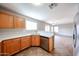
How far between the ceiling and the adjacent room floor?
28 centimetres

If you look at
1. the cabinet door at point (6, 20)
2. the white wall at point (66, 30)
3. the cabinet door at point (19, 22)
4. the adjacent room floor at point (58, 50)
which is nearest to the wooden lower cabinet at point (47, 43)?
the adjacent room floor at point (58, 50)

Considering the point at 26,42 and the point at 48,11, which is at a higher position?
the point at 48,11

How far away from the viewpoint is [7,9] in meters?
1.16

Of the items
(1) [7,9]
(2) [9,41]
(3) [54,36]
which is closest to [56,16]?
(3) [54,36]

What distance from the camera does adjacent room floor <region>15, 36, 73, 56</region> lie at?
1187 mm

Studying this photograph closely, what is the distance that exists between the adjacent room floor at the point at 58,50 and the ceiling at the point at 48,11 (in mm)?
277

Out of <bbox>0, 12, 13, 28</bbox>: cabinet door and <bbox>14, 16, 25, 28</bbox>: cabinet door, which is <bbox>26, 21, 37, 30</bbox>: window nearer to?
<bbox>14, 16, 25, 28</bbox>: cabinet door

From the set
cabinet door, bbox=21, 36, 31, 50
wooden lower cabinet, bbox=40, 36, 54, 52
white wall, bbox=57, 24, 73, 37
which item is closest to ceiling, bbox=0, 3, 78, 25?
white wall, bbox=57, 24, 73, 37

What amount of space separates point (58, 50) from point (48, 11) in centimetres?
58

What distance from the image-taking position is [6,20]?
1.28 metres

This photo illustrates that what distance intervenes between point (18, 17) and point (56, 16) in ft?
1.80

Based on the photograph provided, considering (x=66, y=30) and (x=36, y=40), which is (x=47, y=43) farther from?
(x=66, y=30)

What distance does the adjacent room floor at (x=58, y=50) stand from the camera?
1.19m

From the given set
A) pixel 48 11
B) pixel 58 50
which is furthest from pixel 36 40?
pixel 48 11
